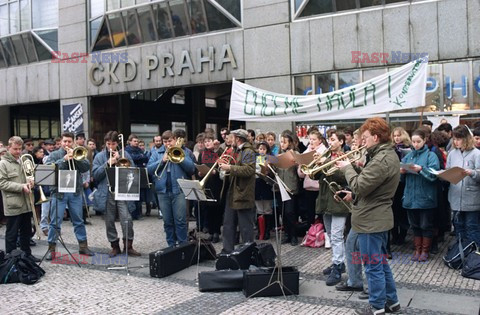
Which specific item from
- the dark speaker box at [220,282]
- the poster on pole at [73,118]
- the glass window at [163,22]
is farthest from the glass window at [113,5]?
the dark speaker box at [220,282]

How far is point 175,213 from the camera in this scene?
8.28 m

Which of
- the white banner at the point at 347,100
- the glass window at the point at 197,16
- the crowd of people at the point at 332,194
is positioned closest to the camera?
the crowd of people at the point at 332,194

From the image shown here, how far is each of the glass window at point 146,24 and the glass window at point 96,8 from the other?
6.34 ft

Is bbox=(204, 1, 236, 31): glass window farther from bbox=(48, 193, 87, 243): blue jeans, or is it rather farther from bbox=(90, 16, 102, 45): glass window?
bbox=(48, 193, 87, 243): blue jeans

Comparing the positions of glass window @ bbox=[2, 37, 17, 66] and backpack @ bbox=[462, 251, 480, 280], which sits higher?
glass window @ bbox=[2, 37, 17, 66]

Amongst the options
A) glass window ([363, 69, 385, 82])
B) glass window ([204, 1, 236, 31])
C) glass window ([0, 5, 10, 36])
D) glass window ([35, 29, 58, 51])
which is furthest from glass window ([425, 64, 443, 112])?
glass window ([0, 5, 10, 36])

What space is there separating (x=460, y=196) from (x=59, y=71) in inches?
663

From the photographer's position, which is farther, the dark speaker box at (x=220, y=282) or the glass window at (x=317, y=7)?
the glass window at (x=317, y=7)

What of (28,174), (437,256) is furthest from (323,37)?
(28,174)

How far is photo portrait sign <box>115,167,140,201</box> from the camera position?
759cm

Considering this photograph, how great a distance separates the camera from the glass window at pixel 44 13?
790 inches

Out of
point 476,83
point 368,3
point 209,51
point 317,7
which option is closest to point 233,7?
point 209,51

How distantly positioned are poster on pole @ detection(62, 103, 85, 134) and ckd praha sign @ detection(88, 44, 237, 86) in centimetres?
123

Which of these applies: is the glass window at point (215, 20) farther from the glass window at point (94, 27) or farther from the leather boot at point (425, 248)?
the leather boot at point (425, 248)
